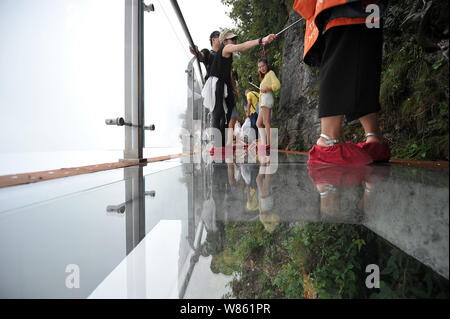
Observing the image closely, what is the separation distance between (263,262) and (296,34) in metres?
4.24

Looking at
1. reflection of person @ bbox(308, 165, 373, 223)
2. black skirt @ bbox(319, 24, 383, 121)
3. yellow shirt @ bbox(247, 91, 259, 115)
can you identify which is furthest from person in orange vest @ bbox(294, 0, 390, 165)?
yellow shirt @ bbox(247, 91, 259, 115)

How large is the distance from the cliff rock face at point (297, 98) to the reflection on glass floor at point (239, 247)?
8.55 ft

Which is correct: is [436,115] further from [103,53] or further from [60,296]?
[103,53]

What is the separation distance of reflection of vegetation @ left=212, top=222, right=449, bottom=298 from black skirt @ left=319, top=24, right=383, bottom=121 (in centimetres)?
72

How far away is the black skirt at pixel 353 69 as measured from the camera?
89 centimetres

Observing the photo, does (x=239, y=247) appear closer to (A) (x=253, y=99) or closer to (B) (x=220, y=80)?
(B) (x=220, y=80)

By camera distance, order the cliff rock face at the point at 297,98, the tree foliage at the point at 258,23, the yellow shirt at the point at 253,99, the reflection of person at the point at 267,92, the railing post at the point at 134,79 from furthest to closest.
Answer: the tree foliage at the point at 258,23 < the yellow shirt at the point at 253,99 < the cliff rock face at the point at 297,98 < the reflection of person at the point at 267,92 < the railing post at the point at 134,79

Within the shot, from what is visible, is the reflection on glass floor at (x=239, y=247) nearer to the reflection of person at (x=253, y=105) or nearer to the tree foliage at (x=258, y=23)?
the reflection of person at (x=253, y=105)

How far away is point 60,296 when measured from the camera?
23 cm

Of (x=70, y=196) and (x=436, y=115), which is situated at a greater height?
(x=436, y=115)

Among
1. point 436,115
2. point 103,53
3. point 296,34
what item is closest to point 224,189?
point 436,115

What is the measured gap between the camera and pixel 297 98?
3.57 m

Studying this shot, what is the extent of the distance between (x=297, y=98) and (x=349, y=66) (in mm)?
2822

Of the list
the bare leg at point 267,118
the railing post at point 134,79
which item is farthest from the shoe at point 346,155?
the bare leg at point 267,118
